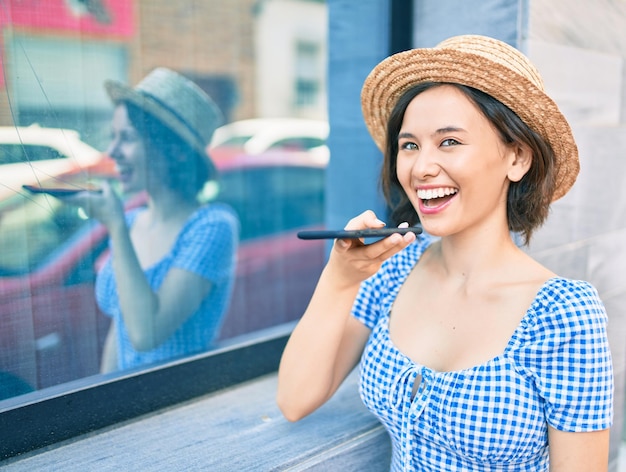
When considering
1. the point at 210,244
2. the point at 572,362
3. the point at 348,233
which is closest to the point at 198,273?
the point at 210,244

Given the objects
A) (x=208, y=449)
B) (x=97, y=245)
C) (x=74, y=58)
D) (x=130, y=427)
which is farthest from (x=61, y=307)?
(x=74, y=58)

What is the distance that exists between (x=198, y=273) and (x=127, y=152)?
43 cm

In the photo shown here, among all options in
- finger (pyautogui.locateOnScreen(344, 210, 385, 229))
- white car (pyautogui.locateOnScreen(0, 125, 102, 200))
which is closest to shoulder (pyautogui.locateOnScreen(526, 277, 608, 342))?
finger (pyautogui.locateOnScreen(344, 210, 385, 229))

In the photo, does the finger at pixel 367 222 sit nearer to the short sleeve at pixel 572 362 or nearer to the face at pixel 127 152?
the short sleeve at pixel 572 362

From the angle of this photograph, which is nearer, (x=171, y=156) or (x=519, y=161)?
(x=519, y=161)

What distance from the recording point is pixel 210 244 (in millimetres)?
1917

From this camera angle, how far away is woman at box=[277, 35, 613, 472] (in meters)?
1.29

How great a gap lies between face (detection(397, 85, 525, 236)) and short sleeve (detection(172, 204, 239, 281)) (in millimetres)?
689

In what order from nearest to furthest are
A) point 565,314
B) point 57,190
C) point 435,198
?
point 565,314
point 435,198
point 57,190

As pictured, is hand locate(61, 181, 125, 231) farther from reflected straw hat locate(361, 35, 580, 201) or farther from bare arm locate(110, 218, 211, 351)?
reflected straw hat locate(361, 35, 580, 201)

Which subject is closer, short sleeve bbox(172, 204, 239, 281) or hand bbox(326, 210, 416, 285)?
hand bbox(326, 210, 416, 285)

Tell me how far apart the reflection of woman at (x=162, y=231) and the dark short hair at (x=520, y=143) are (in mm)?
576

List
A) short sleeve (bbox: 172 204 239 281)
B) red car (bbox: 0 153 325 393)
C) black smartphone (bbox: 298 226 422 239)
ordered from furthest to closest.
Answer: short sleeve (bbox: 172 204 239 281), red car (bbox: 0 153 325 393), black smartphone (bbox: 298 226 422 239)

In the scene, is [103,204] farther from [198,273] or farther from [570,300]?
[570,300]
